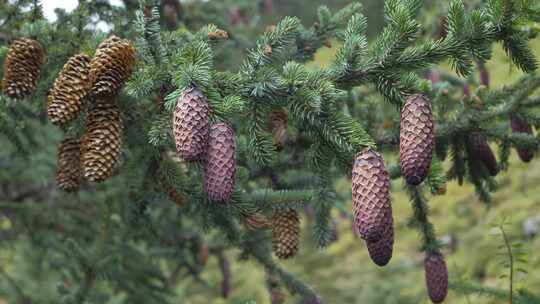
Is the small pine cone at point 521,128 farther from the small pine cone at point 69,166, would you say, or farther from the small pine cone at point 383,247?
the small pine cone at point 69,166

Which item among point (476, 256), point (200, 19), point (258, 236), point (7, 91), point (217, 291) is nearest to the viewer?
point (7, 91)

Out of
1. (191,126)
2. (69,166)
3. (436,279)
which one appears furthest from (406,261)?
(191,126)

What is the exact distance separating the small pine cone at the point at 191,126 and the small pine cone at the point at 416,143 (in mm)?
493

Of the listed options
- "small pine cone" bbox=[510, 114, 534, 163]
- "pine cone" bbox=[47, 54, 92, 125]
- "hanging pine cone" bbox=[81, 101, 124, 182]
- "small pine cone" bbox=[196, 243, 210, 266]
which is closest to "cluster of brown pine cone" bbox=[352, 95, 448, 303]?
"hanging pine cone" bbox=[81, 101, 124, 182]

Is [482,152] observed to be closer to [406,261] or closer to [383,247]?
[383,247]

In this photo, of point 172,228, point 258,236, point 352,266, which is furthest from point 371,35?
point 258,236

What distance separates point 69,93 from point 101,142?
19 centimetres

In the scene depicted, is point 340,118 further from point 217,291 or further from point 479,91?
point 217,291

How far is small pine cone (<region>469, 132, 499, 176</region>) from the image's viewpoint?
268cm

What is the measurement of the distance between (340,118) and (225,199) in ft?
1.58

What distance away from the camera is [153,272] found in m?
4.94

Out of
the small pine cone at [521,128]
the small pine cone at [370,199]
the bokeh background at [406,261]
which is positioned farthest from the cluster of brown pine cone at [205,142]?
the bokeh background at [406,261]

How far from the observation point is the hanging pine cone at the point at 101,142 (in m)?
1.82

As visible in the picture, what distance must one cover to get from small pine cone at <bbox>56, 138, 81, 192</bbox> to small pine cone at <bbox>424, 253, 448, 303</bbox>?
1392 mm
